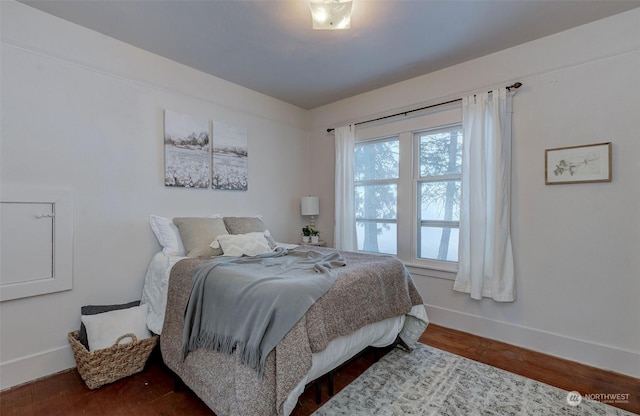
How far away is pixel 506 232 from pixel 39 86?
3874 mm

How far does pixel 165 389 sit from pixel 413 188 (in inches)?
112

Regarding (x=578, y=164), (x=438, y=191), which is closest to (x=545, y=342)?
(x=578, y=164)

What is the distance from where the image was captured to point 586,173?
2.29 meters

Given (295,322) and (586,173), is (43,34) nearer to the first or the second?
(295,322)

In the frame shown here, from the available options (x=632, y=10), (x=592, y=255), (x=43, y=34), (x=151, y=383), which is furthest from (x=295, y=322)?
(x=632, y=10)

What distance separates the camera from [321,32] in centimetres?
235

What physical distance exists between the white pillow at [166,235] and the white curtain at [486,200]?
8.63ft

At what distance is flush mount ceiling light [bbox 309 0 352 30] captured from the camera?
1.87 meters

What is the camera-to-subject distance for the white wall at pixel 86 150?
2.02 meters

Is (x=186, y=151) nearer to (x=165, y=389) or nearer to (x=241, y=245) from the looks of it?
(x=241, y=245)

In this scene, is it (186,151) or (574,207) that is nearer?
(574,207)

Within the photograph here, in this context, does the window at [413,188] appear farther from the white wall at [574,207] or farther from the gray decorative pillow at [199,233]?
the gray decorative pillow at [199,233]

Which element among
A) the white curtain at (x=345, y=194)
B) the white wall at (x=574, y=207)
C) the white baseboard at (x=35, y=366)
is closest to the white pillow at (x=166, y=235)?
the white baseboard at (x=35, y=366)

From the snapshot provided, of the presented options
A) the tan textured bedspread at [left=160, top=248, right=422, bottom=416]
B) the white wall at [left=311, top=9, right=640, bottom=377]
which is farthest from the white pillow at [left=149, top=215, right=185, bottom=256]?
the white wall at [left=311, top=9, right=640, bottom=377]
